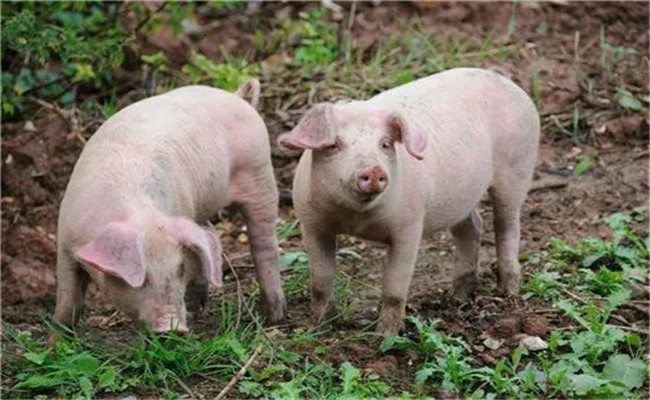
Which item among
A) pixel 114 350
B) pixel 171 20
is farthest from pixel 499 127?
pixel 171 20

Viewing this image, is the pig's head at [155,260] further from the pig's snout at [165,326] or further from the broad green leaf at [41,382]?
the broad green leaf at [41,382]

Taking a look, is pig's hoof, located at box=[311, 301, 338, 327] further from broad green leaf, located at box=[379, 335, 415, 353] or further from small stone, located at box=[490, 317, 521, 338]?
small stone, located at box=[490, 317, 521, 338]

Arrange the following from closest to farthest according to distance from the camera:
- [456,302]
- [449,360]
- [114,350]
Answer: [449,360], [114,350], [456,302]

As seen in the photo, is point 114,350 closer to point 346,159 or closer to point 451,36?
point 346,159

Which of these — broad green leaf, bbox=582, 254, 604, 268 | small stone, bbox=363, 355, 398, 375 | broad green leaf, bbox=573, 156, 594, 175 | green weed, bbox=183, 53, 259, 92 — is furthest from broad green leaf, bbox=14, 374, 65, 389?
broad green leaf, bbox=573, 156, 594, 175

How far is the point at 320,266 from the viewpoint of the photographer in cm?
565

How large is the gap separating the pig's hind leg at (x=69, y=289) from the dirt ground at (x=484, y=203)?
269 mm

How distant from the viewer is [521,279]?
21.0 feet

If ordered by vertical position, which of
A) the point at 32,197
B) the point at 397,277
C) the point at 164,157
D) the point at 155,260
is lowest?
the point at 32,197

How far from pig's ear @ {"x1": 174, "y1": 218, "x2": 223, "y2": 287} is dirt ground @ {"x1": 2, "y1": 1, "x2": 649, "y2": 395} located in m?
0.47

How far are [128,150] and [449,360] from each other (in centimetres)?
162

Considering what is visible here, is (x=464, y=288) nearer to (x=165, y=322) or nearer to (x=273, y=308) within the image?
(x=273, y=308)

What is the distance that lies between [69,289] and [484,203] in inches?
118

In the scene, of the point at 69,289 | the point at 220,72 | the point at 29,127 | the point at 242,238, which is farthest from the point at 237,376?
the point at 220,72
